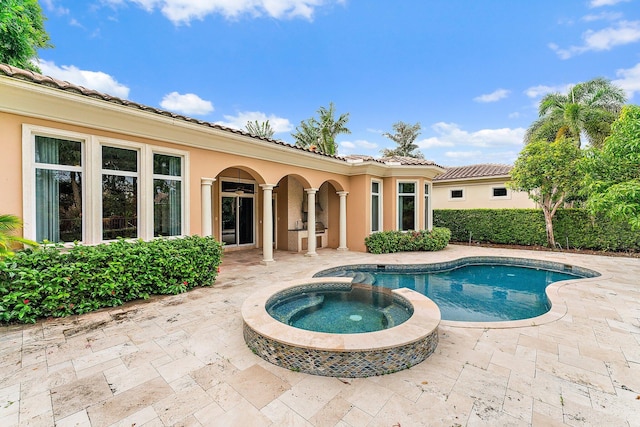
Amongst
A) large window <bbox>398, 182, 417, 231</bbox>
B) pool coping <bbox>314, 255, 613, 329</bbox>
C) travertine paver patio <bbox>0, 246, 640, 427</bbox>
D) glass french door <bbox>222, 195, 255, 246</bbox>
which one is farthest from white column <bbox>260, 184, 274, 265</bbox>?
large window <bbox>398, 182, 417, 231</bbox>

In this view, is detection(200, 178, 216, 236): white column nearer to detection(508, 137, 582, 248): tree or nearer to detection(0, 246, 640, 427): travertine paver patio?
detection(0, 246, 640, 427): travertine paver patio

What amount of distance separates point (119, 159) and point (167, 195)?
1265 mm

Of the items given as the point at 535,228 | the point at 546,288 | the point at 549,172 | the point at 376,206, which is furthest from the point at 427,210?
the point at 546,288

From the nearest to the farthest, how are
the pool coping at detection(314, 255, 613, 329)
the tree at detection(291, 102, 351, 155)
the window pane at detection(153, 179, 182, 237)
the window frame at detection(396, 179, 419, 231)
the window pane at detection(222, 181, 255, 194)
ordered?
the pool coping at detection(314, 255, 613, 329) < the window pane at detection(153, 179, 182, 237) < the window pane at detection(222, 181, 255, 194) < the window frame at detection(396, 179, 419, 231) < the tree at detection(291, 102, 351, 155)

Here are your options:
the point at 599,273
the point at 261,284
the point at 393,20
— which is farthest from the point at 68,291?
the point at 393,20

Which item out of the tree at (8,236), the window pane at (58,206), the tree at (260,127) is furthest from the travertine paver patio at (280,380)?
the tree at (260,127)

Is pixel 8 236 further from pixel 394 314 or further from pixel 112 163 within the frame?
pixel 394 314

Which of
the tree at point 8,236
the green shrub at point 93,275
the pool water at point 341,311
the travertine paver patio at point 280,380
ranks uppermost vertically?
the tree at point 8,236

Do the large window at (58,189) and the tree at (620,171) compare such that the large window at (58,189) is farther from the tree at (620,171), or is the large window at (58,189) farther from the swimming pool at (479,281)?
the tree at (620,171)

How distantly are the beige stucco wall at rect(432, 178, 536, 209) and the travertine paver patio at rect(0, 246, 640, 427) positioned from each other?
13911 millimetres

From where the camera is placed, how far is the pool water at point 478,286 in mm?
5898

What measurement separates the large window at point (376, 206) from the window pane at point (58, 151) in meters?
10.2

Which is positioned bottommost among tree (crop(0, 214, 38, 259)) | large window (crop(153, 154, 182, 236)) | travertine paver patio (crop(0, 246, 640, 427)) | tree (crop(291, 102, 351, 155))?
travertine paver patio (crop(0, 246, 640, 427))

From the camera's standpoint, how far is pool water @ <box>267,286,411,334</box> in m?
4.76
